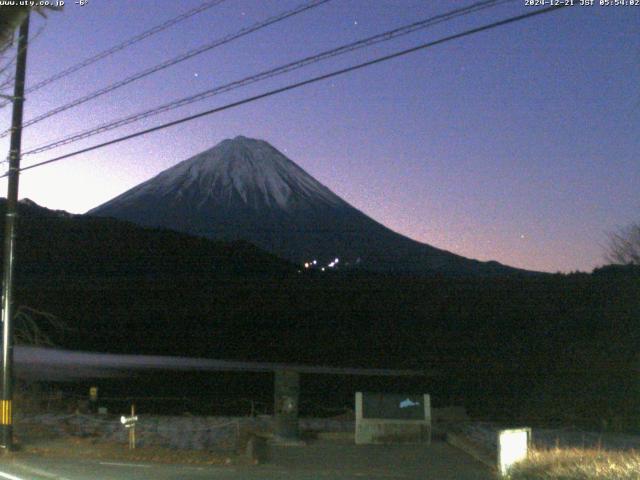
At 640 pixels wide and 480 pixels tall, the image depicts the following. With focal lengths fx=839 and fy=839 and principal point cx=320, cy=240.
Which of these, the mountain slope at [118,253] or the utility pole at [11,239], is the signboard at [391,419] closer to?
the utility pole at [11,239]

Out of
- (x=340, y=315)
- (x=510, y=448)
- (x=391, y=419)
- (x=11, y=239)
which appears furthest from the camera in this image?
(x=340, y=315)

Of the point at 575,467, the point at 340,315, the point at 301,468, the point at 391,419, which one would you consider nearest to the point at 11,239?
the point at 301,468

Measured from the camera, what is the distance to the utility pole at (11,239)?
595 inches

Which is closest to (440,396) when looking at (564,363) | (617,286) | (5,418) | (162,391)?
(564,363)

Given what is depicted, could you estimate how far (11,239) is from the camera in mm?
15453

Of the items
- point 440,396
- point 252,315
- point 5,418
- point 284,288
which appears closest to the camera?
point 5,418

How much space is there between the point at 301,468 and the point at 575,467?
15.5 ft

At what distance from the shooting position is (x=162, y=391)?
150 feet

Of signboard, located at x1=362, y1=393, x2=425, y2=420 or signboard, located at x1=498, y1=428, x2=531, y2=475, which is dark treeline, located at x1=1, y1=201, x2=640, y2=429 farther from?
signboard, located at x1=498, y1=428, x2=531, y2=475

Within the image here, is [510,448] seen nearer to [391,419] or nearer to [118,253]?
[391,419]

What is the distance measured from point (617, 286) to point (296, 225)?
70.6m

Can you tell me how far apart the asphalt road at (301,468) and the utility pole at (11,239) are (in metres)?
1.14

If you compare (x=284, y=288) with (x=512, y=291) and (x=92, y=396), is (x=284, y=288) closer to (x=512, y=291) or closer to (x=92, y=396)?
(x=512, y=291)

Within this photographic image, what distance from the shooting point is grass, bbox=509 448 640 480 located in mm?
9469
